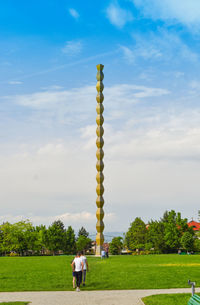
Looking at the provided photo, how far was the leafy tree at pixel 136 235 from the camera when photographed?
7531 centimetres

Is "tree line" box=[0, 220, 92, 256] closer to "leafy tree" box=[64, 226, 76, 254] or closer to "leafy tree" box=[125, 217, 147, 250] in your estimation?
"leafy tree" box=[64, 226, 76, 254]

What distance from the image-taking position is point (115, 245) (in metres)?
81.9

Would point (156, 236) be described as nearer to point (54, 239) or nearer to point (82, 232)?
point (54, 239)

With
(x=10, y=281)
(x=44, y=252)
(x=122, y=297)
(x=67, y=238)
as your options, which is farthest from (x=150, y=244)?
(x=122, y=297)

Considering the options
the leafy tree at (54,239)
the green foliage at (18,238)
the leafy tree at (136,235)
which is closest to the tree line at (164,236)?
the leafy tree at (136,235)

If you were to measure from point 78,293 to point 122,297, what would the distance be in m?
2.15

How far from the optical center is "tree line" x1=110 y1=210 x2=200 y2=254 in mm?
65312

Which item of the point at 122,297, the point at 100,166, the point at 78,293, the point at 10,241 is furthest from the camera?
the point at 10,241

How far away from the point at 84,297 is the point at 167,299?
3.09m

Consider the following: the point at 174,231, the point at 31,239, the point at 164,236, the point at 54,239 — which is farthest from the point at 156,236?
the point at 31,239

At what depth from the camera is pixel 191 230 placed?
6800 centimetres

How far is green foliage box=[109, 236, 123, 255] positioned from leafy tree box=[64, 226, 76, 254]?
7332 mm

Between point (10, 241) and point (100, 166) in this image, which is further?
point (10, 241)

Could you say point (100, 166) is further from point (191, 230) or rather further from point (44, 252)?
point (44, 252)
